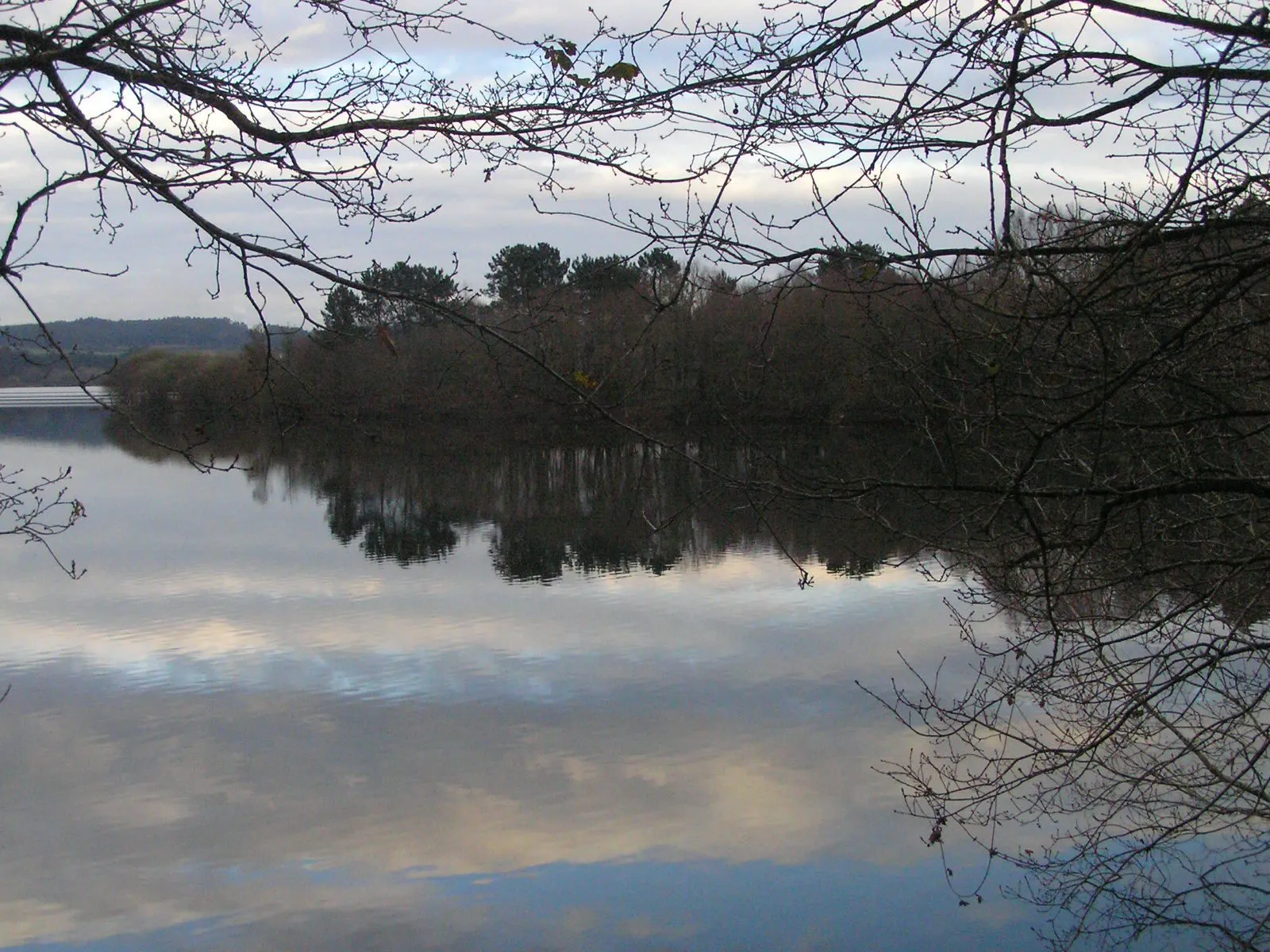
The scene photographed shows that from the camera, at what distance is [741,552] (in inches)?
650

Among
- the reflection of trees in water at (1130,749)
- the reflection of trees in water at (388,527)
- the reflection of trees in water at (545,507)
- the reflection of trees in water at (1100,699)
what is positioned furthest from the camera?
the reflection of trees in water at (388,527)

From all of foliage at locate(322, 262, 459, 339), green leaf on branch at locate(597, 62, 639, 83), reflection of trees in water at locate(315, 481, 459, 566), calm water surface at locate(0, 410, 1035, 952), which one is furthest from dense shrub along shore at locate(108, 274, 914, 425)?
reflection of trees in water at locate(315, 481, 459, 566)

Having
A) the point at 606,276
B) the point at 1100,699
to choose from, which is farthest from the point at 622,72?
the point at 1100,699

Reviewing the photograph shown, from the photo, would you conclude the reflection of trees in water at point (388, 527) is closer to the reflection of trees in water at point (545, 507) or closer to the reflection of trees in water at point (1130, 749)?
the reflection of trees in water at point (545, 507)

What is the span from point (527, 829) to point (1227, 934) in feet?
12.6

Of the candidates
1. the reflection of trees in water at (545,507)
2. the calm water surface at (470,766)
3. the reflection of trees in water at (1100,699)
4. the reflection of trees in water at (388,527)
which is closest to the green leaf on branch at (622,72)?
the reflection of trees in water at (1100,699)

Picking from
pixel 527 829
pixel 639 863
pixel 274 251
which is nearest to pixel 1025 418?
pixel 274 251

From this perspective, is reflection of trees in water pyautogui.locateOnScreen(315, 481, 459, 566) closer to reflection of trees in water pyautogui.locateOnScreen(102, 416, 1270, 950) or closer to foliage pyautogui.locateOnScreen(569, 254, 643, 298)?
reflection of trees in water pyautogui.locateOnScreen(102, 416, 1270, 950)

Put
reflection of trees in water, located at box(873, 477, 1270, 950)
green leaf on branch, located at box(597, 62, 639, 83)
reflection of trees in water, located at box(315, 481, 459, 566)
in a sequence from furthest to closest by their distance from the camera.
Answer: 1. reflection of trees in water, located at box(315, 481, 459, 566)
2. reflection of trees in water, located at box(873, 477, 1270, 950)
3. green leaf on branch, located at box(597, 62, 639, 83)

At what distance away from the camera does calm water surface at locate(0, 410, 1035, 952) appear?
20.2ft

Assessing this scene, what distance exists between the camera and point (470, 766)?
27.0ft

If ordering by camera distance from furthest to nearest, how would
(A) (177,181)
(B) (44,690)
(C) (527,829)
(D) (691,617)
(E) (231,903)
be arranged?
(D) (691,617) → (B) (44,690) → (C) (527,829) → (E) (231,903) → (A) (177,181)

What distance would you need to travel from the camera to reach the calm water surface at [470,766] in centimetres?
617

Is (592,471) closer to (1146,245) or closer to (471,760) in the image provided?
(471,760)
